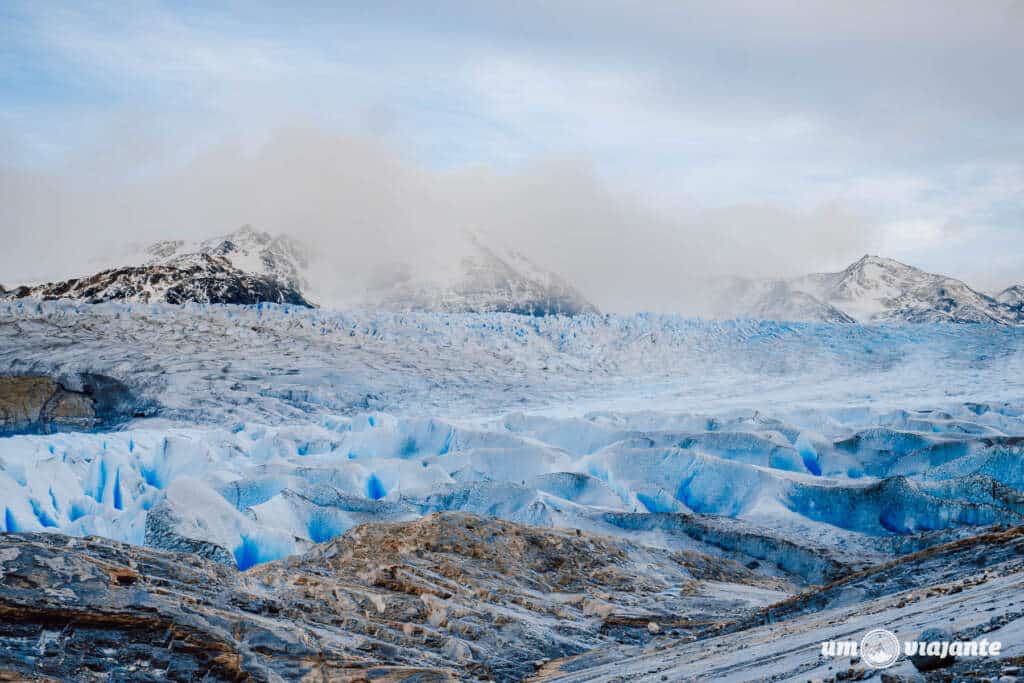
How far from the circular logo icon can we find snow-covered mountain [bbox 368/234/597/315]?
51552 millimetres

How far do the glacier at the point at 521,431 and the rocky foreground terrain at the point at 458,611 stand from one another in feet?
7.45

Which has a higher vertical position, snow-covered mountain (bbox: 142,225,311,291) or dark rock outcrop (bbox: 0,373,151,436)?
snow-covered mountain (bbox: 142,225,311,291)

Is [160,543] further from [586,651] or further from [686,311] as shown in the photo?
[686,311]

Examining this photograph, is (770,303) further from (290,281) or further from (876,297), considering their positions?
(290,281)

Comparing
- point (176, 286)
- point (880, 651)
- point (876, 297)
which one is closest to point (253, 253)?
point (176, 286)

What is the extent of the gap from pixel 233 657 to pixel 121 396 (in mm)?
27299

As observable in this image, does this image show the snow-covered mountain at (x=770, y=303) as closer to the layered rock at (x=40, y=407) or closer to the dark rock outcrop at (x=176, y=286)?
the dark rock outcrop at (x=176, y=286)

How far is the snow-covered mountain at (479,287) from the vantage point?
5800 centimetres

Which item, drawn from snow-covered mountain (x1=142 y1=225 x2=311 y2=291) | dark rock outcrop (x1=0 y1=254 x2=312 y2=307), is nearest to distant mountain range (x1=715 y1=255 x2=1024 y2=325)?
snow-covered mountain (x1=142 y1=225 x2=311 y2=291)

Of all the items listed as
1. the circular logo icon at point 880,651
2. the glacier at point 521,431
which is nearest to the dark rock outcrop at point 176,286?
the glacier at point 521,431

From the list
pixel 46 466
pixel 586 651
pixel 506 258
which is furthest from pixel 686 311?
pixel 586 651

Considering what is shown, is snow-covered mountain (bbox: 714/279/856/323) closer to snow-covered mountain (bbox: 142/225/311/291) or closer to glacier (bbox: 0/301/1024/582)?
snow-covered mountain (bbox: 142/225/311/291)

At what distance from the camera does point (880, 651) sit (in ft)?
15.7

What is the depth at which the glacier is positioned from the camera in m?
16.5
